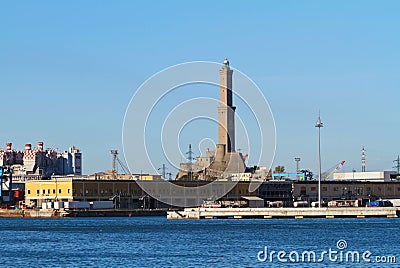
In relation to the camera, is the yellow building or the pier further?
the yellow building

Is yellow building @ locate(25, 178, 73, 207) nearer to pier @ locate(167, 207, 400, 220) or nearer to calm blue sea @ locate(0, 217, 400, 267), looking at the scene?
pier @ locate(167, 207, 400, 220)

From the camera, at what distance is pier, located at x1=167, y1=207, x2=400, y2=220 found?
14825cm

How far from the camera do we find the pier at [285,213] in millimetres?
148250

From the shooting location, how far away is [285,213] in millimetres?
153250

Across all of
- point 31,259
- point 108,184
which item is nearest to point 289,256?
point 31,259

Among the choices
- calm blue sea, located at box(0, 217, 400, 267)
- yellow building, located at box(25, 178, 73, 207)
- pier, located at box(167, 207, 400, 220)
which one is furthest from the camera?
yellow building, located at box(25, 178, 73, 207)

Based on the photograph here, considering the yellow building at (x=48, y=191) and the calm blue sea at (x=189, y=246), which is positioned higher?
the yellow building at (x=48, y=191)

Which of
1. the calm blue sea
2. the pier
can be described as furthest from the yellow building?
the calm blue sea

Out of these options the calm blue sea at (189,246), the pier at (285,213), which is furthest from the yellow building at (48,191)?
the calm blue sea at (189,246)

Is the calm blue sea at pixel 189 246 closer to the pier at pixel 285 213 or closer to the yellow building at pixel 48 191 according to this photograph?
the pier at pixel 285 213

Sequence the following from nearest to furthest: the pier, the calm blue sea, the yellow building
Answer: the calm blue sea
the pier
the yellow building

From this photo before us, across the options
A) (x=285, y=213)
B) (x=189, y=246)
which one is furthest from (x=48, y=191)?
(x=189, y=246)

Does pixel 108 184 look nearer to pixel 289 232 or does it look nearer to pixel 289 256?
pixel 289 232

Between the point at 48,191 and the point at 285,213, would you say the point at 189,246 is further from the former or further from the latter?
the point at 48,191
